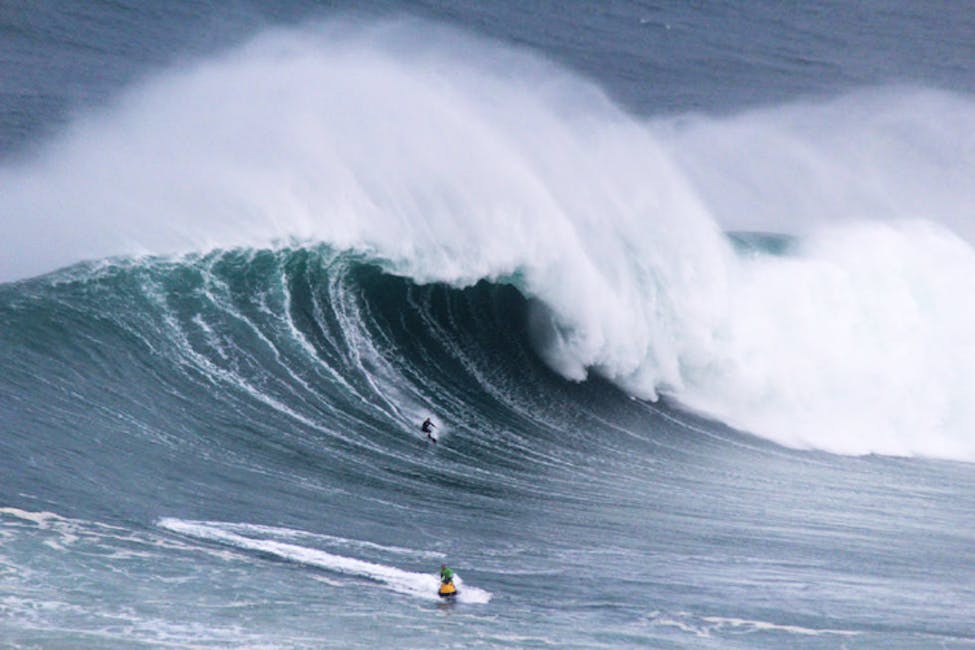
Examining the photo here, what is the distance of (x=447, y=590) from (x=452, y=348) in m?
9.08

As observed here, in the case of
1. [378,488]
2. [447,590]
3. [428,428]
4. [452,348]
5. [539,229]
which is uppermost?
[539,229]

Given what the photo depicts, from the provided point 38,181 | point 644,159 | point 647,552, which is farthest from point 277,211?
point 647,552

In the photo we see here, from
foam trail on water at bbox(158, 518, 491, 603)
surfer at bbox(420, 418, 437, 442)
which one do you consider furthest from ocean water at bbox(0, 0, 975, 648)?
surfer at bbox(420, 418, 437, 442)

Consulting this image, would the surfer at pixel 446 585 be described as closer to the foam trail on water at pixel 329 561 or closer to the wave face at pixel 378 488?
the foam trail on water at pixel 329 561

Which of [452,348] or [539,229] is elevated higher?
[539,229]

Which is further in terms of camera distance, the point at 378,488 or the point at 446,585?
the point at 378,488

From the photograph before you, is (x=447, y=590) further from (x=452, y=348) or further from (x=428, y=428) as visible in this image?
(x=452, y=348)

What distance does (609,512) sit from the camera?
2083 centimetres

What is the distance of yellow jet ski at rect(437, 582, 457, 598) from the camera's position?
17.2m

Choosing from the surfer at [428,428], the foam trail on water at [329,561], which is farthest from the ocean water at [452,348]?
the surfer at [428,428]

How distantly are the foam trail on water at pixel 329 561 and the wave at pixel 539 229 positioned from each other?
4331 mm

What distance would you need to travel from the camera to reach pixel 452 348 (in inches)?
1022

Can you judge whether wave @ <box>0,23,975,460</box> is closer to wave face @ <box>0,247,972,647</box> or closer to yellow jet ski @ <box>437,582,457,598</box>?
wave face @ <box>0,247,972,647</box>

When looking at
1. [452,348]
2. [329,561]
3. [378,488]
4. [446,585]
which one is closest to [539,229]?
[452,348]
